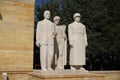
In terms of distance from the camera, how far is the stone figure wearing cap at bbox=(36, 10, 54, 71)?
10.3 m

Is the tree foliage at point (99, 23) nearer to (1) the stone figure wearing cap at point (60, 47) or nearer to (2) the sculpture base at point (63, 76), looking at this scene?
(1) the stone figure wearing cap at point (60, 47)

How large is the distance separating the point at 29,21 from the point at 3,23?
140 cm

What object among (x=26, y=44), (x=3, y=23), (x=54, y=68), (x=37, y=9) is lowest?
(x=54, y=68)

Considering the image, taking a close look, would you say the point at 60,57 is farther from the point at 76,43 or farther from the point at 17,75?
the point at 17,75

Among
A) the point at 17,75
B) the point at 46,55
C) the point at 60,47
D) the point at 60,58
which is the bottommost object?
the point at 17,75

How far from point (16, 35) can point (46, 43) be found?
364 cm

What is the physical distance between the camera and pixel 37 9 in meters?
28.3

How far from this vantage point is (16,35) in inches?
533

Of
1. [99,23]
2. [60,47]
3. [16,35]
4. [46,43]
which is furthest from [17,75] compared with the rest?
[99,23]

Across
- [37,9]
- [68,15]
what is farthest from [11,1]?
[37,9]

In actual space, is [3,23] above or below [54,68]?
above

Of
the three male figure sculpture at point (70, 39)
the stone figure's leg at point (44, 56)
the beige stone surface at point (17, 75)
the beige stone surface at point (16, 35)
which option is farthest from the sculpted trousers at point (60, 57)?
the beige stone surface at point (16, 35)

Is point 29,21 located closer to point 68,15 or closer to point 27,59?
point 27,59

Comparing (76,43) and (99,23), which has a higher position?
(99,23)
